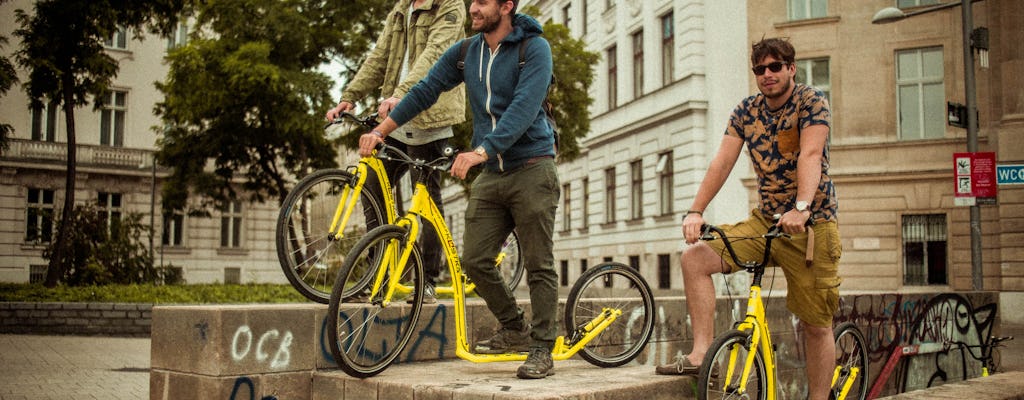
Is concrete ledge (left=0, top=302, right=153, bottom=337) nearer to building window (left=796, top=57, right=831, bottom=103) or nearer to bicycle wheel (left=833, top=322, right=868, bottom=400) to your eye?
bicycle wheel (left=833, top=322, right=868, bottom=400)

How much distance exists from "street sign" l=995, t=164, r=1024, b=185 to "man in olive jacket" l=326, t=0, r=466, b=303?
1120cm

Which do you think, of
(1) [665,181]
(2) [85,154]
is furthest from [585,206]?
(2) [85,154]

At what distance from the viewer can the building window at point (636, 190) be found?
3225 cm

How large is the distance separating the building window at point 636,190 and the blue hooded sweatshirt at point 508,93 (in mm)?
27134

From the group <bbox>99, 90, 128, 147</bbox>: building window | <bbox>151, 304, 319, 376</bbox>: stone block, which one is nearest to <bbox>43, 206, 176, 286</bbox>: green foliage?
<bbox>151, 304, 319, 376</bbox>: stone block

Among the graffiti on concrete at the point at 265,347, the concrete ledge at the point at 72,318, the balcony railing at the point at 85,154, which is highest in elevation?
the balcony railing at the point at 85,154

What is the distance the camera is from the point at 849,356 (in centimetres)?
645

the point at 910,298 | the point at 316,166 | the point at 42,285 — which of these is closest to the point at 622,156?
the point at 316,166

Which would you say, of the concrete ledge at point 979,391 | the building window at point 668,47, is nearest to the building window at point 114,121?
the building window at point 668,47

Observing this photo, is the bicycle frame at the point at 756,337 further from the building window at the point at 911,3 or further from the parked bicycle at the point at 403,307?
the building window at the point at 911,3

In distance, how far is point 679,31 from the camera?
29516mm

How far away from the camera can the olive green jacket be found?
19.9 feet

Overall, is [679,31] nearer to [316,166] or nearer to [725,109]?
[725,109]

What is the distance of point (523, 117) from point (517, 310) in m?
1.17
